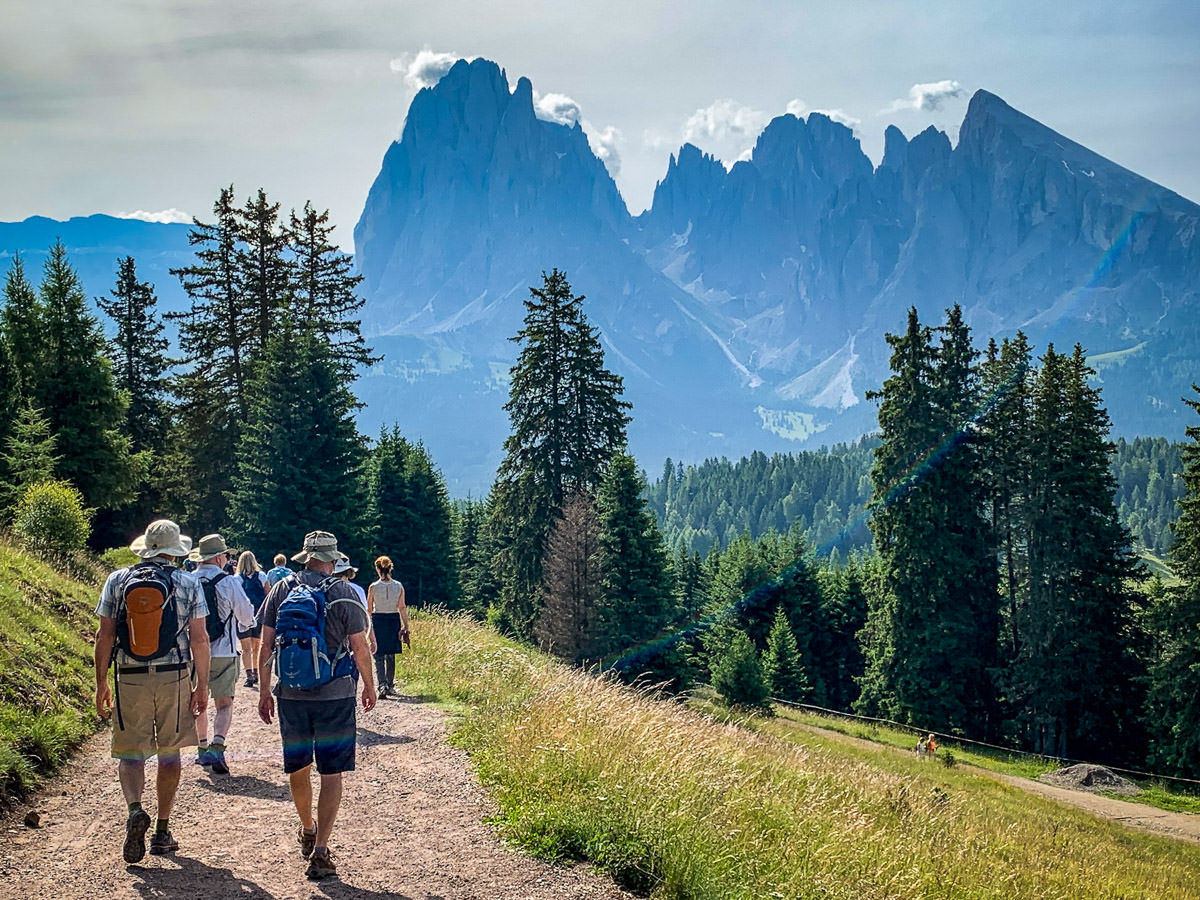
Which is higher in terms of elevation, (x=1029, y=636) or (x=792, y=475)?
(x=792, y=475)

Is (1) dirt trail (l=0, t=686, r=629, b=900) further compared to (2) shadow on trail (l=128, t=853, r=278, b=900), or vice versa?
(1) dirt trail (l=0, t=686, r=629, b=900)

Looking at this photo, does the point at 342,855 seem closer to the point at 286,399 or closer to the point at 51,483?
the point at 51,483

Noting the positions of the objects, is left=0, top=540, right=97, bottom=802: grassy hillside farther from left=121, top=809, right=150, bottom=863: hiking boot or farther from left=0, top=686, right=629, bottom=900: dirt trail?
left=121, top=809, right=150, bottom=863: hiking boot

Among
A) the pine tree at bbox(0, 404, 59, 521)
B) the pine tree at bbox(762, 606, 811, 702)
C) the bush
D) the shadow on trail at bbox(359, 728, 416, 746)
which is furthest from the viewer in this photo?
the pine tree at bbox(762, 606, 811, 702)

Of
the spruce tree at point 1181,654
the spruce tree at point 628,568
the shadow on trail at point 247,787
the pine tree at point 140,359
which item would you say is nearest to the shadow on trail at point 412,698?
the shadow on trail at point 247,787

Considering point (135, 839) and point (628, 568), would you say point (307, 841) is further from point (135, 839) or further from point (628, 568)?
point (628, 568)

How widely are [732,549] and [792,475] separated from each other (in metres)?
126

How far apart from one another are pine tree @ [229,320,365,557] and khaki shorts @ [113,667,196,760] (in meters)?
24.3

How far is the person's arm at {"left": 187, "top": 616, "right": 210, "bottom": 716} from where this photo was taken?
6.73 meters

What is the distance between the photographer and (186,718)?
22.0ft

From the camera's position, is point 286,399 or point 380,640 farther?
point 286,399

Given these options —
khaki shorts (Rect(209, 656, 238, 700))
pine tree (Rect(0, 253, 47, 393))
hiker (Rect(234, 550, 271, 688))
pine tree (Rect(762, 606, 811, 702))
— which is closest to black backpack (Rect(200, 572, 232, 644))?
khaki shorts (Rect(209, 656, 238, 700))

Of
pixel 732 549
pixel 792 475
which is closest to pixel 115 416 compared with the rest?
pixel 732 549

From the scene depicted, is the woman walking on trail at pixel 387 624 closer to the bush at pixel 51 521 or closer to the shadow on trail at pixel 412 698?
the shadow on trail at pixel 412 698
